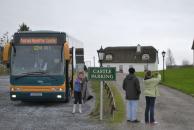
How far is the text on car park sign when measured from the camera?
19.0m

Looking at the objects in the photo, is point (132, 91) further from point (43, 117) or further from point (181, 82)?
point (181, 82)

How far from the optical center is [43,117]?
19500mm

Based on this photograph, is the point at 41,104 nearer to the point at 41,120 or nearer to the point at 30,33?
the point at 30,33

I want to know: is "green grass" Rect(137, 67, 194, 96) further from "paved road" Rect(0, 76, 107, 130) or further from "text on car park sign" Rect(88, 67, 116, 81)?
"text on car park sign" Rect(88, 67, 116, 81)

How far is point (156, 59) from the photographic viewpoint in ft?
422

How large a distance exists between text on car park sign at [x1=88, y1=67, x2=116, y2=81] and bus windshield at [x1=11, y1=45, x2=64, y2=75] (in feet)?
16.3

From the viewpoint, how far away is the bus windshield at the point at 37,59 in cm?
2389

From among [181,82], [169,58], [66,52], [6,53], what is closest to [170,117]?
[66,52]

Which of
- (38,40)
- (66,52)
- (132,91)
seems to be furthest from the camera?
(38,40)

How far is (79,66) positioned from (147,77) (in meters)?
11.7

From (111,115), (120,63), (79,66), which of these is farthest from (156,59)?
(111,115)

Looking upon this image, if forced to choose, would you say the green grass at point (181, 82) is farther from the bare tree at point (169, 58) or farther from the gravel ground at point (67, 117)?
the bare tree at point (169, 58)

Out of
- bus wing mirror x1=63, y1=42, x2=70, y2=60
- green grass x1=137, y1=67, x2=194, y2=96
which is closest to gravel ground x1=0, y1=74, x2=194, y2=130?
bus wing mirror x1=63, y1=42, x2=70, y2=60

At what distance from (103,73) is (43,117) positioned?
108 inches
